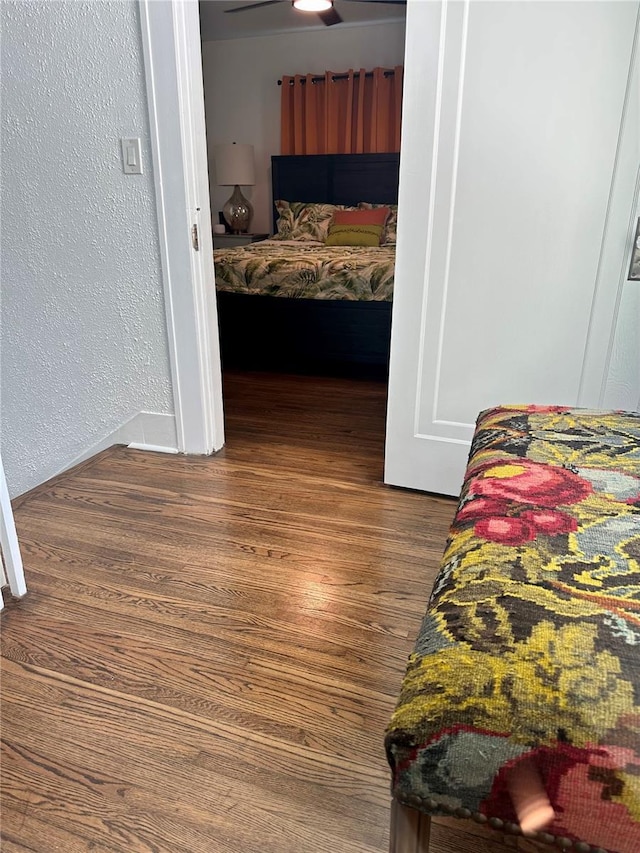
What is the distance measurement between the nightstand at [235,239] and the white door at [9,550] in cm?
462

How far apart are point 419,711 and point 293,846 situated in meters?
0.47

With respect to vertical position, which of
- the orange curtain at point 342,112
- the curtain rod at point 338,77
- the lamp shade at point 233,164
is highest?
the curtain rod at point 338,77

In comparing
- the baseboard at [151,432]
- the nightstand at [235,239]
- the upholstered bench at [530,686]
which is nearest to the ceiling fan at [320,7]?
the nightstand at [235,239]

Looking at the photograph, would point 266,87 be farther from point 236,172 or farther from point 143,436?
point 143,436

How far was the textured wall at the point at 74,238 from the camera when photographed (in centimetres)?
199

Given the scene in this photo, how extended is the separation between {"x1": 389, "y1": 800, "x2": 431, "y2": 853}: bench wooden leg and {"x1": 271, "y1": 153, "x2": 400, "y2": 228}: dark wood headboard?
5043 millimetres

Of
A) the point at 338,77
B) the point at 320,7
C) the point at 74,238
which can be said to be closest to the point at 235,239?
the point at 338,77

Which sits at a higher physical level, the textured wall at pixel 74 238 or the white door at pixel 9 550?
the textured wall at pixel 74 238

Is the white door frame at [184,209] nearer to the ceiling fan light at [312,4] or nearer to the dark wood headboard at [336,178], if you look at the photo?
the ceiling fan light at [312,4]

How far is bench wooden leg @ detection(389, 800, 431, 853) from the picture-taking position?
64 centimetres

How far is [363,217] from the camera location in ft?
16.0

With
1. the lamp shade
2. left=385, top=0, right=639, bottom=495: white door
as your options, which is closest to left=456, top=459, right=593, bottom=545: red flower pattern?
left=385, top=0, right=639, bottom=495: white door

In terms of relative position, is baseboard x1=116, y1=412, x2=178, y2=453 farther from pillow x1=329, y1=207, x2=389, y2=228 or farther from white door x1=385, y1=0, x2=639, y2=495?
pillow x1=329, y1=207, x2=389, y2=228

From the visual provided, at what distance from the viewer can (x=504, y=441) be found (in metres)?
1.18
